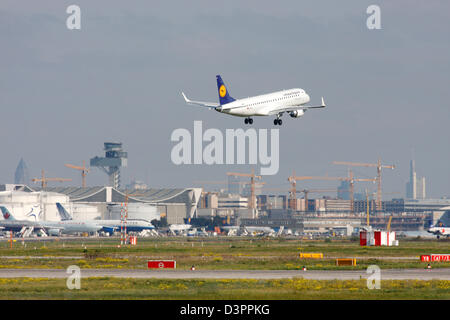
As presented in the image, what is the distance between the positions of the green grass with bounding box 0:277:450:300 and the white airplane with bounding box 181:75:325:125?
206 feet

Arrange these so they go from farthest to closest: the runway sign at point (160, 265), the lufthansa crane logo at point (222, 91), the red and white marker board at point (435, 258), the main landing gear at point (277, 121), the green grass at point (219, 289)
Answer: the lufthansa crane logo at point (222, 91), the main landing gear at point (277, 121), the red and white marker board at point (435, 258), the runway sign at point (160, 265), the green grass at point (219, 289)

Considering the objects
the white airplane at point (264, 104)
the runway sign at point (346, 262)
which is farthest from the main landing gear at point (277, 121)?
the runway sign at point (346, 262)

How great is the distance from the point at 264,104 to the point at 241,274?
59.7 meters

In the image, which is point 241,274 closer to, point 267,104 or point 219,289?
point 219,289

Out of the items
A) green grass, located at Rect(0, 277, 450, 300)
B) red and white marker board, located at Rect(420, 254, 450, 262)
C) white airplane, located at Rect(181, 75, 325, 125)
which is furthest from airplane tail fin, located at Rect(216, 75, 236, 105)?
green grass, located at Rect(0, 277, 450, 300)

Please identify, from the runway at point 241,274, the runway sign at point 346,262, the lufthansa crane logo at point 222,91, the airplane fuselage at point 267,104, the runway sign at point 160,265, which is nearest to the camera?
the runway at point 241,274

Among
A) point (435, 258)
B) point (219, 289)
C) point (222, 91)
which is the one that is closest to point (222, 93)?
point (222, 91)

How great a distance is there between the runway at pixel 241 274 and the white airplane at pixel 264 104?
5153 cm

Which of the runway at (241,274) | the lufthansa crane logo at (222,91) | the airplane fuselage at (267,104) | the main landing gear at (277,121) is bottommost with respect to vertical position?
the runway at (241,274)

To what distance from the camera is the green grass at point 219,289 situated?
165 ft

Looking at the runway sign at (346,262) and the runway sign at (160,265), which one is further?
the runway sign at (346,262)

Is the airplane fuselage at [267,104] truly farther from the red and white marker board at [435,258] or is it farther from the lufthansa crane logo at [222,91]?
the red and white marker board at [435,258]
